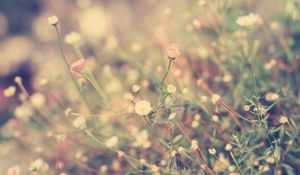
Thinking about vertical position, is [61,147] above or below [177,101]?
below

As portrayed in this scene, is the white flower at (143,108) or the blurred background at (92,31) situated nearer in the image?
the white flower at (143,108)

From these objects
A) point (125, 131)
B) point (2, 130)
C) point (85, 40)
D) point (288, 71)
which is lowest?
point (2, 130)

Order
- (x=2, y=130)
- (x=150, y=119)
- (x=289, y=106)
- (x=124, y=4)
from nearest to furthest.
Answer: (x=150, y=119)
(x=289, y=106)
(x=2, y=130)
(x=124, y=4)

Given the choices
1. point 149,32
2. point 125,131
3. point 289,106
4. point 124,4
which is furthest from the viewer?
point 124,4

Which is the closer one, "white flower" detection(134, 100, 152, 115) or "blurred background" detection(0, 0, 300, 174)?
"white flower" detection(134, 100, 152, 115)

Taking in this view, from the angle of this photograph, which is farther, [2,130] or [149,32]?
[149,32]

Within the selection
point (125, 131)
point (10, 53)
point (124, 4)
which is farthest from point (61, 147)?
point (124, 4)

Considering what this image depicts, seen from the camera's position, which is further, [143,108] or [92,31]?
[92,31]

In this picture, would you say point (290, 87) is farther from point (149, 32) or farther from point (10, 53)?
point (10, 53)

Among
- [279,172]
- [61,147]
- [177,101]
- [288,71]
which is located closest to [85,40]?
[61,147]
